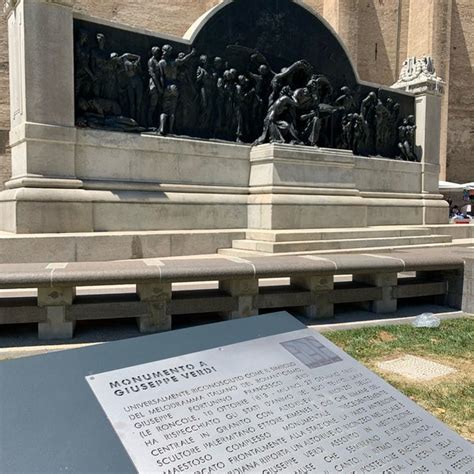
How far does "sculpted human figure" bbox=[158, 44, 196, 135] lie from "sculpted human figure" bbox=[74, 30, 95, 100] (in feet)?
4.70

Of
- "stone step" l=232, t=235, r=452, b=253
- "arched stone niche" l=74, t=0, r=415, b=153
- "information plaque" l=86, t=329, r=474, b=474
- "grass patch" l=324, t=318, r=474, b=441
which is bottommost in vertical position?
"grass patch" l=324, t=318, r=474, b=441

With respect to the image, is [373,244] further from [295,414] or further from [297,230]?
[295,414]

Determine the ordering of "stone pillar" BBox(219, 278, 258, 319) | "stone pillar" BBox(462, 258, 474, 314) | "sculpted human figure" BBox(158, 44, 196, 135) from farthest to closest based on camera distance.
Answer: "sculpted human figure" BBox(158, 44, 196, 135)
"stone pillar" BBox(462, 258, 474, 314)
"stone pillar" BBox(219, 278, 258, 319)

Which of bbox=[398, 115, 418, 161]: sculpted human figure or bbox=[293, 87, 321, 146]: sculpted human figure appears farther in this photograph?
bbox=[398, 115, 418, 161]: sculpted human figure

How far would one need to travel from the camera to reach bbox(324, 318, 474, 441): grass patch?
3.42 meters

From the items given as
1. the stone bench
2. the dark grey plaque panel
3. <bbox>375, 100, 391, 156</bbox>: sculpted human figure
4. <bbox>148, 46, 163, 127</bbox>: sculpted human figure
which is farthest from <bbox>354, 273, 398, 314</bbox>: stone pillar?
<bbox>375, 100, 391, 156</bbox>: sculpted human figure

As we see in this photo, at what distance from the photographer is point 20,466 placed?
1.39 metres

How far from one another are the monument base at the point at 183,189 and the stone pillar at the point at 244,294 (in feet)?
12.1

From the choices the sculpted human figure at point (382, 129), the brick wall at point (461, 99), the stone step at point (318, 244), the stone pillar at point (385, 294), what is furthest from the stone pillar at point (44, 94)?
the brick wall at point (461, 99)

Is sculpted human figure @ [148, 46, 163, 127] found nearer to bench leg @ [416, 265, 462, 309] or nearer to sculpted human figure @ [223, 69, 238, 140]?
sculpted human figure @ [223, 69, 238, 140]

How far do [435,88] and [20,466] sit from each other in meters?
15.7

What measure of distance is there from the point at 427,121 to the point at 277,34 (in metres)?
6.10

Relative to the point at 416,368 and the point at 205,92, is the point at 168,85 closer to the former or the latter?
the point at 205,92

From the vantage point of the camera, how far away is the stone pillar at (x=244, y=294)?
5664 millimetres
